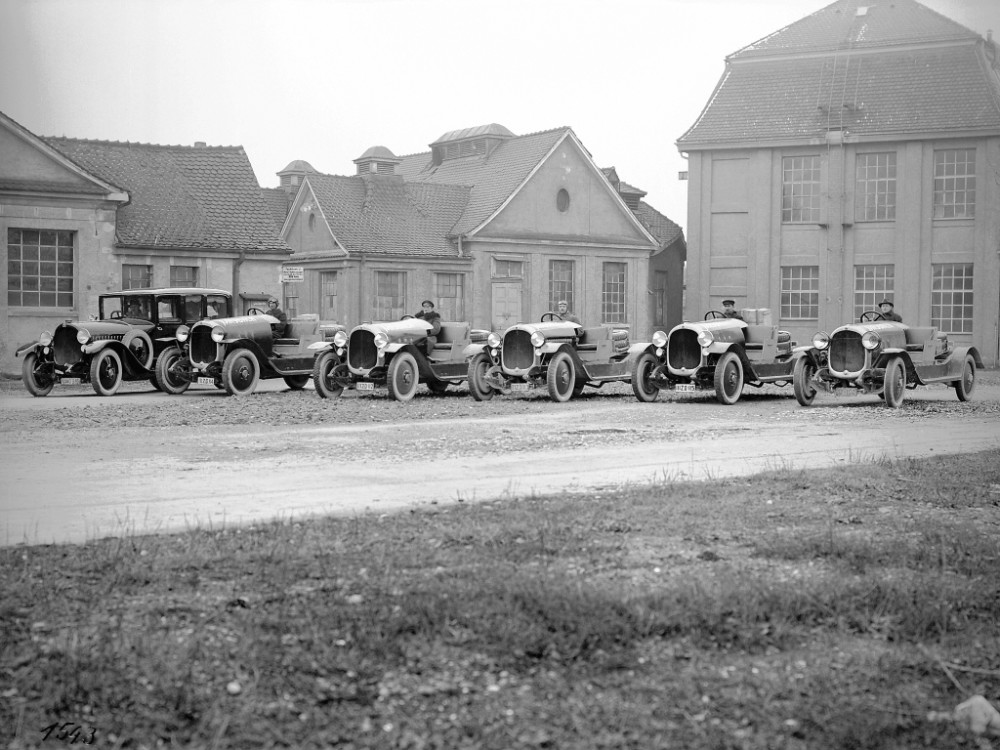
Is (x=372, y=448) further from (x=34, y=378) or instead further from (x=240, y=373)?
(x=34, y=378)

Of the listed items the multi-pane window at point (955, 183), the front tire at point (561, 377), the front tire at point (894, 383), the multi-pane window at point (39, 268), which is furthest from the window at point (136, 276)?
the multi-pane window at point (955, 183)

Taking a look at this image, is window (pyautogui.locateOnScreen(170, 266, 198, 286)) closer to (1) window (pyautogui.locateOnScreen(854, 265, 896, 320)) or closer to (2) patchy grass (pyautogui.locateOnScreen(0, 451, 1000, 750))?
(1) window (pyautogui.locateOnScreen(854, 265, 896, 320))

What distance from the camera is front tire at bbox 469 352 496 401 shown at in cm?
1945

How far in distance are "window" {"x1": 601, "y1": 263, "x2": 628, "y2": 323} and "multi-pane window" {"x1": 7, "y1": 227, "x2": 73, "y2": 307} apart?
18.5 m

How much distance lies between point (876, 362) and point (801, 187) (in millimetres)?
21339

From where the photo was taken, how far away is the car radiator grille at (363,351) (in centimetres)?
1969

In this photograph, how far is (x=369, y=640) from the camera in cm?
494

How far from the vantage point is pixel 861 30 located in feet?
129

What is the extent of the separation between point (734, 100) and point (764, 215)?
155 inches

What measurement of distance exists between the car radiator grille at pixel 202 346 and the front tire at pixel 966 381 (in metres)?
12.0

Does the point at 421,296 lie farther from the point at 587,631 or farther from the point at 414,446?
the point at 587,631

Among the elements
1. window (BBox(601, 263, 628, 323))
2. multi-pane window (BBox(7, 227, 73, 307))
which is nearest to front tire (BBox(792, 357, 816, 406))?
multi-pane window (BBox(7, 227, 73, 307))

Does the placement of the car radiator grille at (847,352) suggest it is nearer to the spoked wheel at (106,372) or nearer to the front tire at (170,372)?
the front tire at (170,372)

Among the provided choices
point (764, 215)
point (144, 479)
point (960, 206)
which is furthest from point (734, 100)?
point (144, 479)
